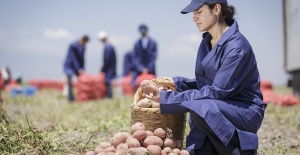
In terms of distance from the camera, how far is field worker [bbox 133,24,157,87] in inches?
473

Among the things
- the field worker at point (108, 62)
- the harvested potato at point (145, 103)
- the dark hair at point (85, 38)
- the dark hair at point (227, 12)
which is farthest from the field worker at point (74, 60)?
the dark hair at point (227, 12)

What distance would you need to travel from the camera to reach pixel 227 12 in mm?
3824

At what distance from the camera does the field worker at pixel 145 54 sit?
12008 millimetres

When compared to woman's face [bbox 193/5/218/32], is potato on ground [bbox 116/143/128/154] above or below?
below

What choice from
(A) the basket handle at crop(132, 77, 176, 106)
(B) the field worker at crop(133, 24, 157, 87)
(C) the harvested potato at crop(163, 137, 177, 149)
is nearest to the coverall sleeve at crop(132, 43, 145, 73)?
(B) the field worker at crop(133, 24, 157, 87)

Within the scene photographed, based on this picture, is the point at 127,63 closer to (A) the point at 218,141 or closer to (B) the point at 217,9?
(B) the point at 217,9

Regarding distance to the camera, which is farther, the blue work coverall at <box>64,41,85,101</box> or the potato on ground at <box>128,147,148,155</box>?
the blue work coverall at <box>64,41,85,101</box>

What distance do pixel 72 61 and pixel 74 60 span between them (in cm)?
8

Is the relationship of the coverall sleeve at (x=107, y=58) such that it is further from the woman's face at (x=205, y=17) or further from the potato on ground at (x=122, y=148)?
the potato on ground at (x=122, y=148)

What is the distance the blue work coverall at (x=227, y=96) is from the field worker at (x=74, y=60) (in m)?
9.01

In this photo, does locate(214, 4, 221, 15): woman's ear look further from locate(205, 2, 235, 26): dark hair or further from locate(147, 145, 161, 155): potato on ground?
locate(147, 145, 161, 155): potato on ground

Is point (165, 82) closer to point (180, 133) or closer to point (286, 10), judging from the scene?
point (180, 133)

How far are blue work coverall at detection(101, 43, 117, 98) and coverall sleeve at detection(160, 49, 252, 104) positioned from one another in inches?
362

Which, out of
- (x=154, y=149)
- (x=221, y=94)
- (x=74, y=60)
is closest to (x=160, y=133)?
(x=154, y=149)
